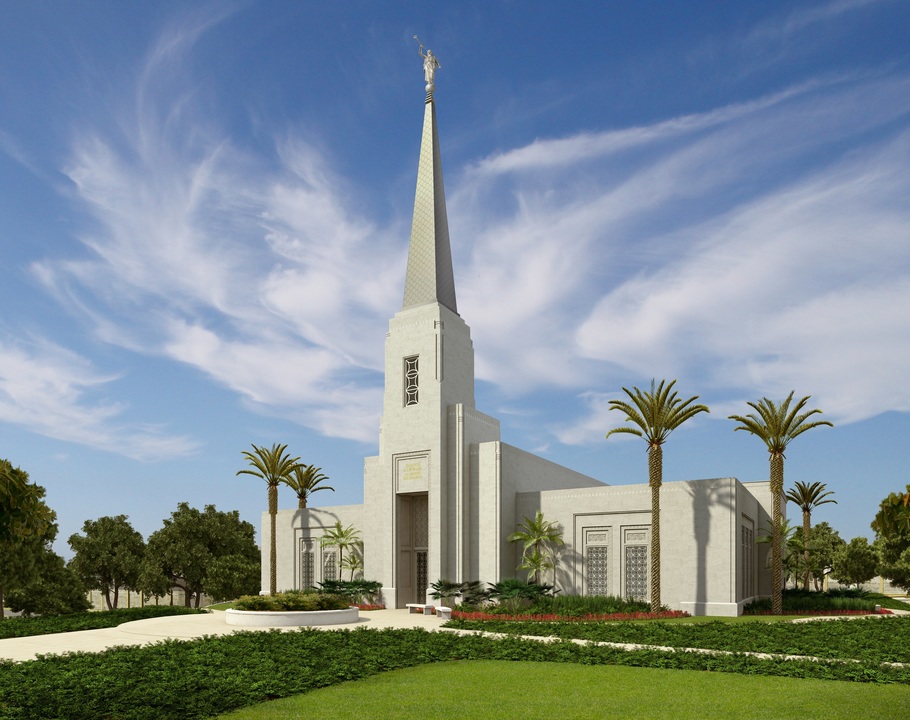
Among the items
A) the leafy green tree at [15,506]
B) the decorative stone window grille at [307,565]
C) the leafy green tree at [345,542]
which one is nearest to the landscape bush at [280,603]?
the leafy green tree at [345,542]

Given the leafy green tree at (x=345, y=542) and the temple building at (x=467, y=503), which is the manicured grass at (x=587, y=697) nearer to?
the temple building at (x=467, y=503)

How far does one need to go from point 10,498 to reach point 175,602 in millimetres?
59733

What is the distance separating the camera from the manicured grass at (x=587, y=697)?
39.1ft

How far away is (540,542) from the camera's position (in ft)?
117

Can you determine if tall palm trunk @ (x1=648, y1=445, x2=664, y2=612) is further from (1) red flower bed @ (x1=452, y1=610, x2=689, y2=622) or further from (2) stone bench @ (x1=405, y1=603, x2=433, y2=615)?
(2) stone bench @ (x1=405, y1=603, x2=433, y2=615)

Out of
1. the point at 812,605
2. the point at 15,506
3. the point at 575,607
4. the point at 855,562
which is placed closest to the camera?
the point at 15,506

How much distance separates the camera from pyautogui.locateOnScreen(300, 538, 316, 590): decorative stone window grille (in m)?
43.7

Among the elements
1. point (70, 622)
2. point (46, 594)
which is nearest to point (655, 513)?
point (70, 622)

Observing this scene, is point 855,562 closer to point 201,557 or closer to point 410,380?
point 410,380

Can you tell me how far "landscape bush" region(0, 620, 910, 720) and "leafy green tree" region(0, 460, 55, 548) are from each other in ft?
14.8

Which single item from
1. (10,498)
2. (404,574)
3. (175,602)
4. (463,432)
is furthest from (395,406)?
(175,602)

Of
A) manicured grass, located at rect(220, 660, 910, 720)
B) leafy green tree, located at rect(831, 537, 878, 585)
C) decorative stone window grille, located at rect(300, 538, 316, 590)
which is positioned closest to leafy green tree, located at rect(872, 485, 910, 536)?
manicured grass, located at rect(220, 660, 910, 720)

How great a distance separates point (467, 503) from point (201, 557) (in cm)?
2797

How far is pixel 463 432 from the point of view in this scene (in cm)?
3700
